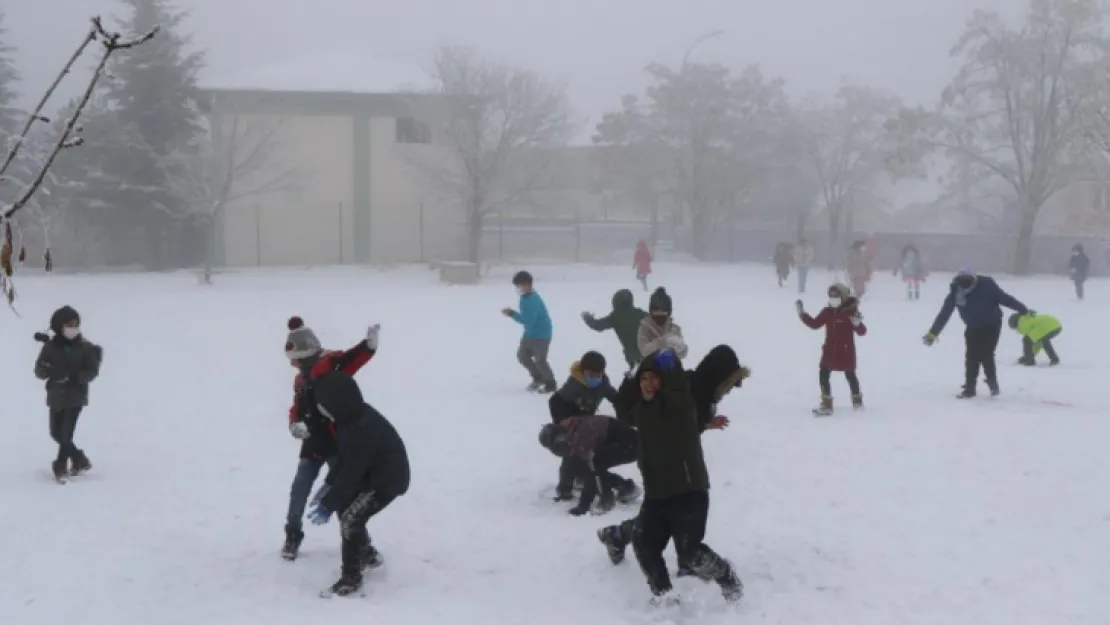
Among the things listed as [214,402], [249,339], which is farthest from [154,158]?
[214,402]

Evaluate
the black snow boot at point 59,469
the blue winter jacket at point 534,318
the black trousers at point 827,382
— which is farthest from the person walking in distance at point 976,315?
the black snow boot at point 59,469

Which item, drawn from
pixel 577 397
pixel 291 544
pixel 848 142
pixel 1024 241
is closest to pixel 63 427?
pixel 291 544

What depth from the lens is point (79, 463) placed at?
9.54 metres

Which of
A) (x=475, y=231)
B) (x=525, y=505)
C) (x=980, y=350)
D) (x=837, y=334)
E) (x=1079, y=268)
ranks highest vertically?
(x=475, y=231)

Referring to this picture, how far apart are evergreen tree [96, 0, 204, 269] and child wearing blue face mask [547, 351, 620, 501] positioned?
34147mm

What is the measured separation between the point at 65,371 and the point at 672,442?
223 inches

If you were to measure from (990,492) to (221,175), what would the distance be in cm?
3554

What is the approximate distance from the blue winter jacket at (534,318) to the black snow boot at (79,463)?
5.53 metres

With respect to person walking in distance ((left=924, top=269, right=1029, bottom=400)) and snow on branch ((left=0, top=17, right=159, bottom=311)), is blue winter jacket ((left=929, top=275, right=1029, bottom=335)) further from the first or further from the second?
snow on branch ((left=0, top=17, right=159, bottom=311))

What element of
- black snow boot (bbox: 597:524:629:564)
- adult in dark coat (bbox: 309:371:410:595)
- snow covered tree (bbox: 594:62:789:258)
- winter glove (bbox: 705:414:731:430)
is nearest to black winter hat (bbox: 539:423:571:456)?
black snow boot (bbox: 597:524:629:564)

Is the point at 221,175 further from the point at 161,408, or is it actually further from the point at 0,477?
the point at 0,477

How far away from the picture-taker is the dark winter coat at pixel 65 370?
9.14 metres

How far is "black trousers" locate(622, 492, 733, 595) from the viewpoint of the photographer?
607 cm

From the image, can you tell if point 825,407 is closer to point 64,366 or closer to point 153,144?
point 64,366
